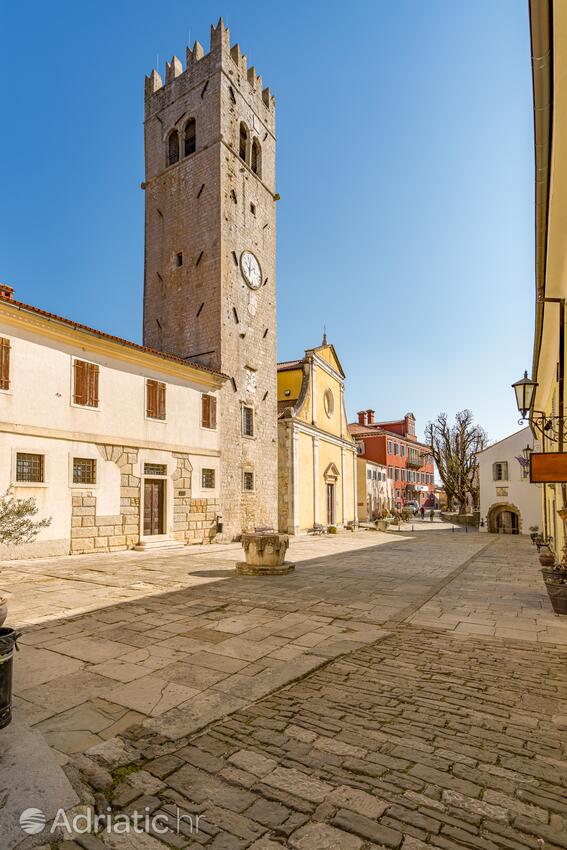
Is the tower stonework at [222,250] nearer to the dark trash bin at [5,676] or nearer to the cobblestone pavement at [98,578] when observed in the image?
the cobblestone pavement at [98,578]

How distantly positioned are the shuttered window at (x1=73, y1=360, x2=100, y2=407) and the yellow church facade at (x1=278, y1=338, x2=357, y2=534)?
11929mm

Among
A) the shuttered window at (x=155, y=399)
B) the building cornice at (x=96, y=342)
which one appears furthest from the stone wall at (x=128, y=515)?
the building cornice at (x=96, y=342)

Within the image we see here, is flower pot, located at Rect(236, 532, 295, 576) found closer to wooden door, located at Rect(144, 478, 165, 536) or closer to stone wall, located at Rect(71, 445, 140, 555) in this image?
stone wall, located at Rect(71, 445, 140, 555)

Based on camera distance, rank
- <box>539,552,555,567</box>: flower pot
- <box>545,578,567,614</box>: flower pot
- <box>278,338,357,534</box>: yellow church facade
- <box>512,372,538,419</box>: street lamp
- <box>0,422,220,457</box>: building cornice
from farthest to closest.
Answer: <box>278,338,357,534</box>: yellow church facade, <box>539,552,555,567</box>: flower pot, <box>0,422,220,457</box>: building cornice, <box>512,372,538,419</box>: street lamp, <box>545,578,567,614</box>: flower pot

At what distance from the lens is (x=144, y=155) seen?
23391 millimetres

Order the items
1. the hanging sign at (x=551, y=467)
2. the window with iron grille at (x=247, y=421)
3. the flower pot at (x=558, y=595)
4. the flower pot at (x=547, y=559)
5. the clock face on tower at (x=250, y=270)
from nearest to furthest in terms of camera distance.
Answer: the hanging sign at (x=551, y=467)
the flower pot at (x=558, y=595)
the flower pot at (x=547, y=559)
the window with iron grille at (x=247, y=421)
the clock face on tower at (x=250, y=270)

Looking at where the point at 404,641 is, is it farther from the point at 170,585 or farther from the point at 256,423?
the point at 256,423

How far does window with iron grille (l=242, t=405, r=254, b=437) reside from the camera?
822 inches

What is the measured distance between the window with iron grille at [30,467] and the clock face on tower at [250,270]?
12488mm

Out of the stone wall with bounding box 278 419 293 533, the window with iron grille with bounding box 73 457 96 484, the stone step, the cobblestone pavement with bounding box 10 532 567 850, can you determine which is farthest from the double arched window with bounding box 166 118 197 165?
the cobblestone pavement with bounding box 10 532 567 850

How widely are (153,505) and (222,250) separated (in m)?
10.9

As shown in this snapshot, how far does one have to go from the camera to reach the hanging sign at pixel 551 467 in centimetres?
560

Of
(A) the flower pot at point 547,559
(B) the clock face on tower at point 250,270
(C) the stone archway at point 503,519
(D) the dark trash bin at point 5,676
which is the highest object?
(B) the clock face on tower at point 250,270

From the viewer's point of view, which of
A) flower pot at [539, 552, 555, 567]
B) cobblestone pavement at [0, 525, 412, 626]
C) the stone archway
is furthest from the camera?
the stone archway
